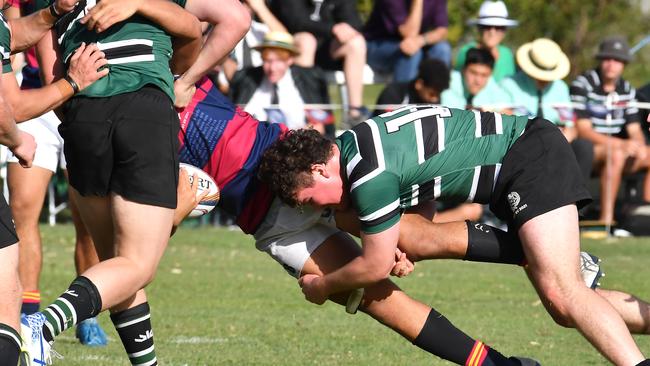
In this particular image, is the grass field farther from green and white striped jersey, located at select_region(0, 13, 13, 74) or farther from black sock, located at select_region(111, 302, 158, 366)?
green and white striped jersey, located at select_region(0, 13, 13, 74)

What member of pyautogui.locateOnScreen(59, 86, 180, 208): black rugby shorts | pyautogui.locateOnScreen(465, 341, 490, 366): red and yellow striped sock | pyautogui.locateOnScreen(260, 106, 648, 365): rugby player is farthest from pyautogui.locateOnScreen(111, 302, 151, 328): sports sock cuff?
pyautogui.locateOnScreen(465, 341, 490, 366): red and yellow striped sock

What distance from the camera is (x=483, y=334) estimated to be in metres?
7.30

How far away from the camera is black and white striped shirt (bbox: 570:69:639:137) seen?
12328 millimetres

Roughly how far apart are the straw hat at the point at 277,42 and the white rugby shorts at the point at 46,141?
15.9 ft

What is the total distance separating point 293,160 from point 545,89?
753 centimetres

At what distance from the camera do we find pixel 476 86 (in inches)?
478

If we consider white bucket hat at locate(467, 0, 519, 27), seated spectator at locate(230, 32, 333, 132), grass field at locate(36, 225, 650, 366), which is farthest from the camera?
white bucket hat at locate(467, 0, 519, 27)

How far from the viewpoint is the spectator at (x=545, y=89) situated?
12.2 meters

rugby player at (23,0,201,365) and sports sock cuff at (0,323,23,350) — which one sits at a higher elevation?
rugby player at (23,0,201,365)

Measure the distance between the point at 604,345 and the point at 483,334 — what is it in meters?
2.16

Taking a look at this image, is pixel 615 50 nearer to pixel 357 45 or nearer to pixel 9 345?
pixel 357 45

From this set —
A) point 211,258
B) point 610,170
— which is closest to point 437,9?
point 610,170

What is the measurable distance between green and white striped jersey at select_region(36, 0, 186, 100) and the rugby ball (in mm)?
396

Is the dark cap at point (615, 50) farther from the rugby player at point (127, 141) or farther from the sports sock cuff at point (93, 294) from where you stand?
the sports sock cuff at point (93, 294)
